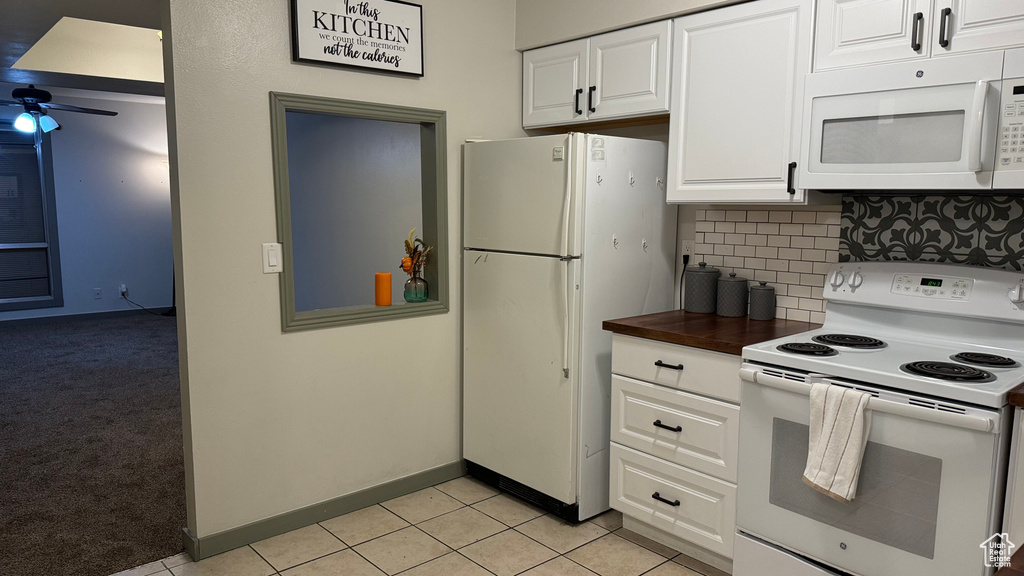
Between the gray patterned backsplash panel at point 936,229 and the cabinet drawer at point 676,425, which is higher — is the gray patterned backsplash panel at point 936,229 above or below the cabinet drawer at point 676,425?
above

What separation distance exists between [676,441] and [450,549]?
3.20 ft

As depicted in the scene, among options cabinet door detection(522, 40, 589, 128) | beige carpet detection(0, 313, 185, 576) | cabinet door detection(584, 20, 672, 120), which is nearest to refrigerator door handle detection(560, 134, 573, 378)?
cabinet door detection(584, 20, 672, 120)

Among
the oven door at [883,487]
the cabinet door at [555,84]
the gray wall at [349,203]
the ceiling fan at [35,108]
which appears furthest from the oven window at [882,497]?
the ceiling fan at [35,108]

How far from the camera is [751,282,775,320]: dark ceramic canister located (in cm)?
279

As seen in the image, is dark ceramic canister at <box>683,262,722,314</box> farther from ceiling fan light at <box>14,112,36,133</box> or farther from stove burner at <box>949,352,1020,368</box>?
ceiling fan light at <box>14,112,36,133</box>

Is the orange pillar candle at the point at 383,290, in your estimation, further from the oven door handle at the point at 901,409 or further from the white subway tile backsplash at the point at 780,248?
the oven door handle at the point at 901,409

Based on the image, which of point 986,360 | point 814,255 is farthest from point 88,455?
point 986,360

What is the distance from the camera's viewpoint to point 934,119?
2.08 m

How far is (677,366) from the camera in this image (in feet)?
8.37

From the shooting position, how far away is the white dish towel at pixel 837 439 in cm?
196

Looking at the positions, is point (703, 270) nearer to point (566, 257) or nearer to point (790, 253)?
point (790, 253)

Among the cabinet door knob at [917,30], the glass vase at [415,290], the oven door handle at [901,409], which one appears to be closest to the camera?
the oven door handle at [901,409]

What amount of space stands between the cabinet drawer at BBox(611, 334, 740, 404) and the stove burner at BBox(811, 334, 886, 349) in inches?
12.8

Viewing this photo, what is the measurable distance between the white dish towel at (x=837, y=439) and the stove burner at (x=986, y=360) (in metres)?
0.41
